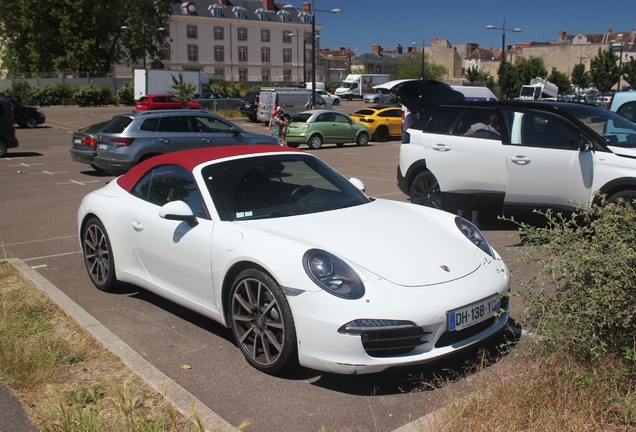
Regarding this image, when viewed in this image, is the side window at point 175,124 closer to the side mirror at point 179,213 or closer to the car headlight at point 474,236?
the side mirror at point 179,213

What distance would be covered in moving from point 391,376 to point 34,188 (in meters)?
11.8

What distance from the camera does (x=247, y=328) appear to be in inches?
172

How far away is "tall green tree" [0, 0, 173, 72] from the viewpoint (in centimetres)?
5941

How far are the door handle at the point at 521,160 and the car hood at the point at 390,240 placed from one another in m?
3.42

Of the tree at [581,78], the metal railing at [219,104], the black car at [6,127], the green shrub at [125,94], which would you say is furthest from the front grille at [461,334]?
the tree at [581,78]

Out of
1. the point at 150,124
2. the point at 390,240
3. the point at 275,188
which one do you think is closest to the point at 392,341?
the point at 390,240

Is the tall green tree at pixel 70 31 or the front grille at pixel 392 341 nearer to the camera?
the front grille at pixel 392 341

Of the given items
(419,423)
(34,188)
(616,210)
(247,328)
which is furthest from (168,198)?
(34,188)

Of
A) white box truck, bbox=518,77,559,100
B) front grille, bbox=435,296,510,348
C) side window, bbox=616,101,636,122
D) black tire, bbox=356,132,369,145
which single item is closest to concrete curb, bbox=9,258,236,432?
front grille, bbox=435,296,510,348

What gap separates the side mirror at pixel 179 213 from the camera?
4746 millimetres

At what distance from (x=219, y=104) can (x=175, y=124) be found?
30.8m

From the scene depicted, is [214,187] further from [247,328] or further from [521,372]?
[521,372]

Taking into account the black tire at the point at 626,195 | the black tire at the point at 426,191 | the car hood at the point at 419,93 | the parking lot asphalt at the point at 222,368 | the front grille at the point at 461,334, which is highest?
the car hood at the point at 419,93

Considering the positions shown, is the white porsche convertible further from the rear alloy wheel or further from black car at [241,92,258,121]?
black car at [241,92,258,121]
